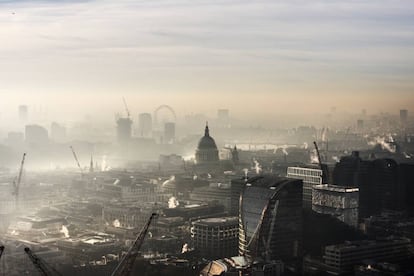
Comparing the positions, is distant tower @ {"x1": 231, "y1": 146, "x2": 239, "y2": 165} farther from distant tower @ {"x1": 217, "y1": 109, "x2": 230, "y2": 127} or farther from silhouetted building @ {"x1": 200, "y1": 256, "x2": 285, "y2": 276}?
silhouetted building @ {"x1": 200, "y1": 256, "x2": 285, "y2": 276}

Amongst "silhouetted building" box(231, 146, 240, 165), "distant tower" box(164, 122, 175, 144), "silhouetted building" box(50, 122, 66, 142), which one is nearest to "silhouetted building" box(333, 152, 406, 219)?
"silhouetted building" box(231, 146, 240, 165)

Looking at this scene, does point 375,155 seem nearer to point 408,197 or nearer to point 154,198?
point 408,197

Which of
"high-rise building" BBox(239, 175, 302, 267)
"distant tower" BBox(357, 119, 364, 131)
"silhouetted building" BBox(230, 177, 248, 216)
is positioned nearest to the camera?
"high-rise building" BBox(239, 175, 302, 267)

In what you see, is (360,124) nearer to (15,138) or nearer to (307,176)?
(307,176)

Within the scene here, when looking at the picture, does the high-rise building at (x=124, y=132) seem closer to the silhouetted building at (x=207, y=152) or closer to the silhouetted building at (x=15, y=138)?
the silhouetted building at (x=15, y=138)

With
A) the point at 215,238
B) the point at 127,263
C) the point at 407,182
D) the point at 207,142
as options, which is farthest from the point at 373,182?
the point at 207,142

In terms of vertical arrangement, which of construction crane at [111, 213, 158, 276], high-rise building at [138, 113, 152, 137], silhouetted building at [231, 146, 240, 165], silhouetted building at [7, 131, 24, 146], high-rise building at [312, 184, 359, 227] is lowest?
construction crane at [111, 213, 158, 276]

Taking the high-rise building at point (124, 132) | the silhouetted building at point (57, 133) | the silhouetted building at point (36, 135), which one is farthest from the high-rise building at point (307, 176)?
the silhouetted building at point (57, 133)
